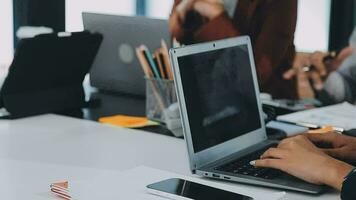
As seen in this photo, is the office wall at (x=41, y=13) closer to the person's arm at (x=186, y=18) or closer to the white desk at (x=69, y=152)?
the person's arm at (x=186, y=18)

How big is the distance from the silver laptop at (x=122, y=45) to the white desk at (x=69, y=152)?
1.34 ft

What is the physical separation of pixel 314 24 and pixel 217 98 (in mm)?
3028

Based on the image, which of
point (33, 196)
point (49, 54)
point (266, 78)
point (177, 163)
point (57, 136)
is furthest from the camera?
point (266, 78)

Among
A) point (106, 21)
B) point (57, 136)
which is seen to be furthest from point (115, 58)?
point (57, 136)

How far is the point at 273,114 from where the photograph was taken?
192cm

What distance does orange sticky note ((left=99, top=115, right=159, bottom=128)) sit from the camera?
196 cm

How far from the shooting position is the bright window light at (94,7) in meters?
2.74

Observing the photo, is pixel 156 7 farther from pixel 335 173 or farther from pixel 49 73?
pixel 335 173

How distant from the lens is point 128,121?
1988 millimetres

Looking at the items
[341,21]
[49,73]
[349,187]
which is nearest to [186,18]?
[49,73]

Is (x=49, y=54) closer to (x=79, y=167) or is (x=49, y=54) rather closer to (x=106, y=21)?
(x=106, y=21)

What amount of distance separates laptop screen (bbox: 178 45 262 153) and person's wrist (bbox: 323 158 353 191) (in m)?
0.27

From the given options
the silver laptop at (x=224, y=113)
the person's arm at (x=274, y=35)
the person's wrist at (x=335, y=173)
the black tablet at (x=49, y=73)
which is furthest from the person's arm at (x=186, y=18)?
the person's wrist at (x=335, y=173)

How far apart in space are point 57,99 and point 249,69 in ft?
2.42
